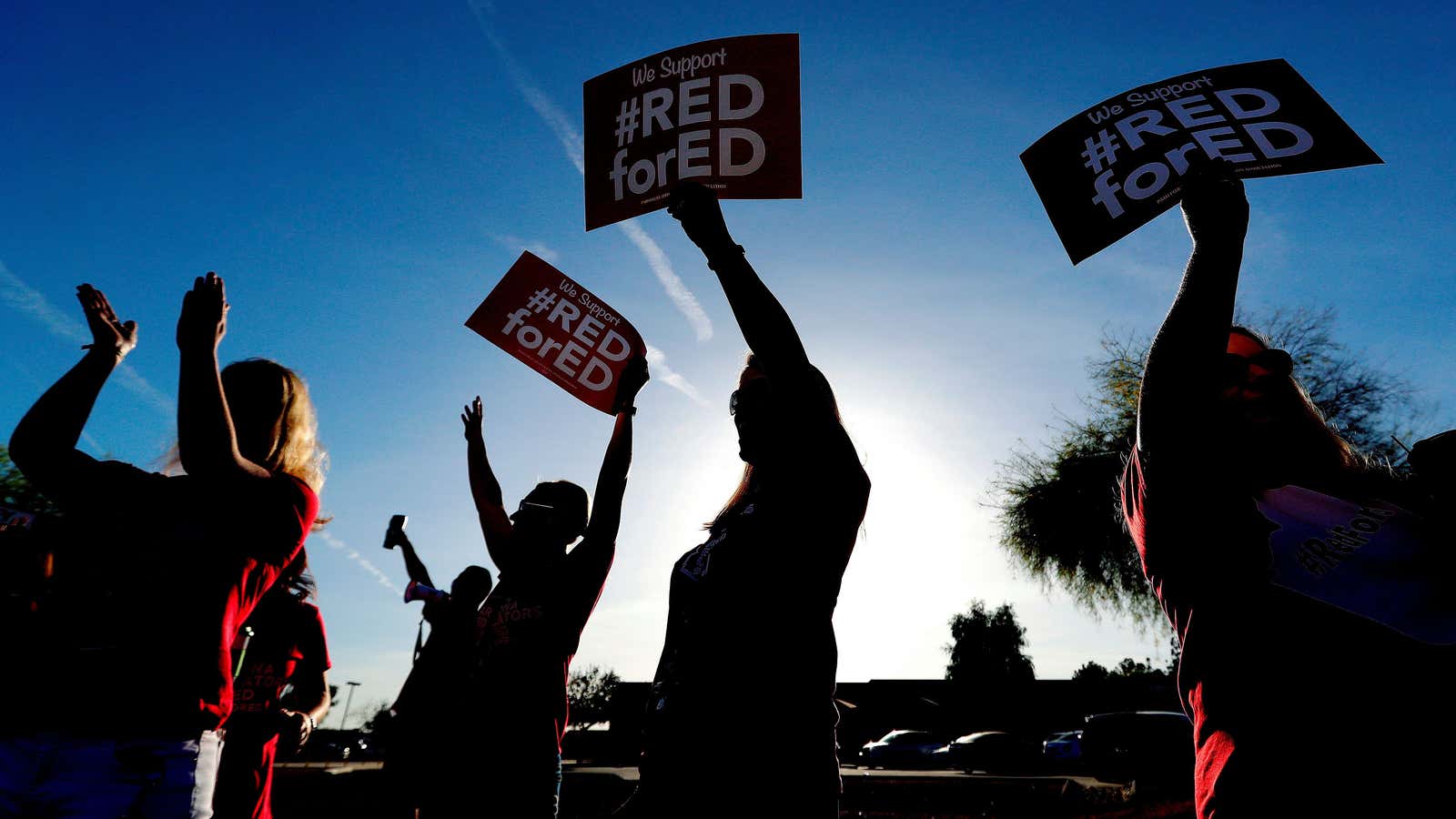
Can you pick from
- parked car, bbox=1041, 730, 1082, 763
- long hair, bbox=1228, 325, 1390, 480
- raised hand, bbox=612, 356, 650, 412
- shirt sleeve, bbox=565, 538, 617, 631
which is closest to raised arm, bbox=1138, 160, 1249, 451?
long hair, bbox=1228, 325, 1390, 480

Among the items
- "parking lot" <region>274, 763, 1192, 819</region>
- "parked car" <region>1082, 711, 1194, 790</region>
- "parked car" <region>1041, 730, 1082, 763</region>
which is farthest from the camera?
"parked car" <region>1041, 730, 1082, 763</region>

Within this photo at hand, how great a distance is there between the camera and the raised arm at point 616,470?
10.9ft

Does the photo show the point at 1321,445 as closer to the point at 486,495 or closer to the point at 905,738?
the point at 486,495

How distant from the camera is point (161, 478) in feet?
7.14

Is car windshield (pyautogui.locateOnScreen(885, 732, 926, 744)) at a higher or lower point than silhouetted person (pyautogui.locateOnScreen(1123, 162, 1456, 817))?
lower

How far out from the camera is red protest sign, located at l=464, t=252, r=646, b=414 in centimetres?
417

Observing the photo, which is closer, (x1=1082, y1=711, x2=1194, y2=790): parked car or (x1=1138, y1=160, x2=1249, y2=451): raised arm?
(x1=1138, y1=160, x2=1249, y2=451): raised arm

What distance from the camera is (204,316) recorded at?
2.12 m

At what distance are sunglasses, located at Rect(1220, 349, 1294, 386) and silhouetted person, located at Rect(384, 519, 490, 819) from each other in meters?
2.85

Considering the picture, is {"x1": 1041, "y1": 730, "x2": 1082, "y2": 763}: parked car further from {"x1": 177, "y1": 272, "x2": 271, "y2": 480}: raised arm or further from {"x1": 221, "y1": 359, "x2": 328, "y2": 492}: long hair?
{"x1": 177, "y1": 272, "x2": 271, "y2": 480}: raised arm

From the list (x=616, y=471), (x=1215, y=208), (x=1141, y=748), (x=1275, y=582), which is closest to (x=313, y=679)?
(x=616, y=471)

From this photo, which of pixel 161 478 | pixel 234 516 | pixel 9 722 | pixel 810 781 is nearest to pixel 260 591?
pixel 234 516

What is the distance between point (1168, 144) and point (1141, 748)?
1426cm

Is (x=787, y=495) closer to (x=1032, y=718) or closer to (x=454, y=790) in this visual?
(x=454, y=790)
